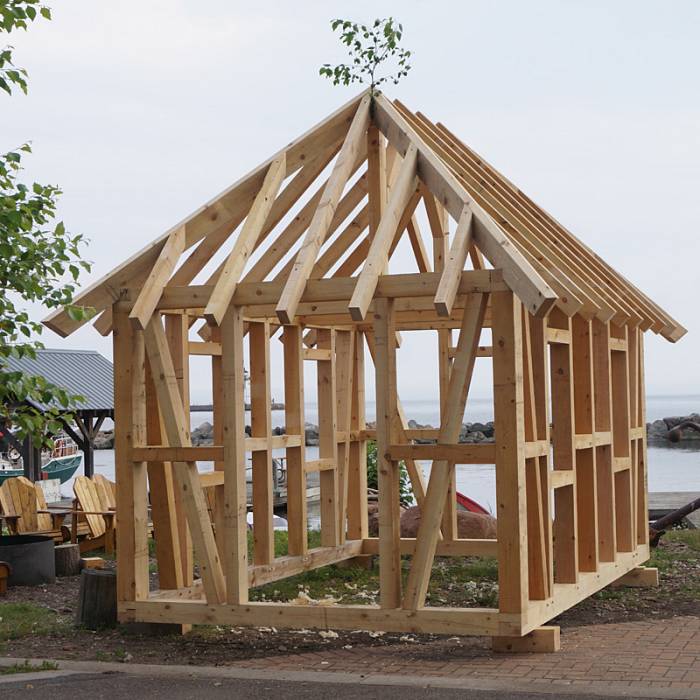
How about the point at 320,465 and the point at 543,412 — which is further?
the point at 320,465

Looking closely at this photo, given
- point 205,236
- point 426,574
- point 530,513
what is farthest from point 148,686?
point 205,236

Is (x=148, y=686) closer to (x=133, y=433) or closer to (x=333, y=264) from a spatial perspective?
(x=133, y=433)

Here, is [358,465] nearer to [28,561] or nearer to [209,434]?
[28,561]

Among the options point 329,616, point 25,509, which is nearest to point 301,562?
point 329,616

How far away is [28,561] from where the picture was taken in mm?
12805

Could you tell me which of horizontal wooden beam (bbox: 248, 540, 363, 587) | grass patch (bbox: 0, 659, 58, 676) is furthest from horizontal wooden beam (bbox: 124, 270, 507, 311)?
horizontal wooden beam (bbox: 248, 540, 363, 587)

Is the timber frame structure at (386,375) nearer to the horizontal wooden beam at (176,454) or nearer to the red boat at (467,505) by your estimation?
the horizontal wooden beam at (176,454)

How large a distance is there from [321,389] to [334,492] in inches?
44.9

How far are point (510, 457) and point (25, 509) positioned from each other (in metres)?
8.67

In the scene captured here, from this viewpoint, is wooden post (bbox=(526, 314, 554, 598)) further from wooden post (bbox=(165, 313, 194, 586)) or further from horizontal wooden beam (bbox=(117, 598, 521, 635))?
wooden post (bbox=(165, 313, 194, 586))

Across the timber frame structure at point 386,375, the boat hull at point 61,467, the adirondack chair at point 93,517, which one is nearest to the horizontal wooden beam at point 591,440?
the timber frame structure at point 386,375

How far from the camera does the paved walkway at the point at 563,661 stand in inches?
306

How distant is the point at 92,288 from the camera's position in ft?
30.9

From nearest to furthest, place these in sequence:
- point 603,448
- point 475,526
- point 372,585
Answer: point 603,448 < point 372,585 < point 475,526
